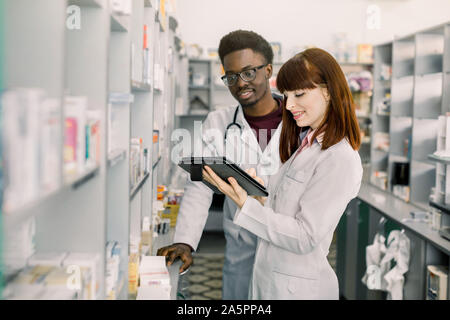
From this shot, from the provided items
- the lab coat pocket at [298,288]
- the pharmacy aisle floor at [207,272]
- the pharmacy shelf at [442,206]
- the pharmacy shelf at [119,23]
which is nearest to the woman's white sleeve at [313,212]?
the lab coat pocket at [298,288]

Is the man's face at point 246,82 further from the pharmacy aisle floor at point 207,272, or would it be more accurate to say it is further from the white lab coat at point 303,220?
the pharmacy aisle floor at point 207,272

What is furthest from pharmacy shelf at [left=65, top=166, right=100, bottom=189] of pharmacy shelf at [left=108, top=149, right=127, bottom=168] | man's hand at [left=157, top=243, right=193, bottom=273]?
man's hand at [left=157, top=243, right=193, bottom=273]

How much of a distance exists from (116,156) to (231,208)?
1011mm

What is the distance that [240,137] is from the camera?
2.65 m

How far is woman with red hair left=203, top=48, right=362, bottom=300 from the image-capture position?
1941 millimetres

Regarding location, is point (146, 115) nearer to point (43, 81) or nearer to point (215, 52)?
point (43, 81)

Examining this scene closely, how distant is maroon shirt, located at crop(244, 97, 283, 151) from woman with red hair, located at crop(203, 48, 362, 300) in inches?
19.8

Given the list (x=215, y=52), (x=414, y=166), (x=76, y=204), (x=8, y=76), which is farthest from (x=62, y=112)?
(x=215, y=52)

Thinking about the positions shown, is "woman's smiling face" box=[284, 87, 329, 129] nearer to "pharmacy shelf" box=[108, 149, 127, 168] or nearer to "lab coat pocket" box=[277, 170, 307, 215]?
"lab coat pocket" box=[277, 170, 307, 215]

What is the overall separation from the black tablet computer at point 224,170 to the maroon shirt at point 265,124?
606 millimetres

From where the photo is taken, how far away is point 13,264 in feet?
4.88

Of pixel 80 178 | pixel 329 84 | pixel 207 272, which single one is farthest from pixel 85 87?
pixel 207 272

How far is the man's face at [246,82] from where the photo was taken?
2562 mm

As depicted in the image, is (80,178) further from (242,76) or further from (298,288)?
(242,76)
